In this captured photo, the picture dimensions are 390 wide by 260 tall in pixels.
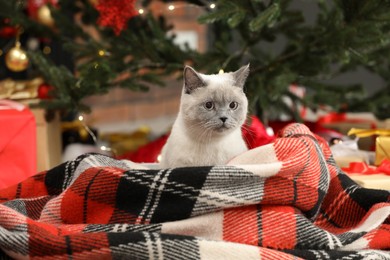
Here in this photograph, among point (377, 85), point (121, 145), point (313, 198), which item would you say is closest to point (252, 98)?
point (313, 198)

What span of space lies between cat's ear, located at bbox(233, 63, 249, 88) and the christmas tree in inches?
13.2

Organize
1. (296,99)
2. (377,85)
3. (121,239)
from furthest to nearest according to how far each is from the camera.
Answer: (377,85) < (296,99) < (121,239)

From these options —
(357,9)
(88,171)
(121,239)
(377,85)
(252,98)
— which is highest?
(377,85)

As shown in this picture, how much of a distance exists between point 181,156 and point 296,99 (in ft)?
2.70

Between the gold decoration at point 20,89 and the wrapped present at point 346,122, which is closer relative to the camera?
the gold decoration at point 20,89

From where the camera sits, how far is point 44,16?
1837 mm

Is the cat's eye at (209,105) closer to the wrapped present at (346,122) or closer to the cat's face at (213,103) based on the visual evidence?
the cat's face at (213,103)

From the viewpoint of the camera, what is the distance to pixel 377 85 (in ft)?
8.69

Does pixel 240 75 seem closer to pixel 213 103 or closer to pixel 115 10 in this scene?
pixel 213 103

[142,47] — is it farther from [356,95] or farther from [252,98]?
[356,95]

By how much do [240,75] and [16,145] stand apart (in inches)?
24.6

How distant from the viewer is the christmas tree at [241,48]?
1342 mm

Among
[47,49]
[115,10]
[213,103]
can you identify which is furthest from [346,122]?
[47,49]

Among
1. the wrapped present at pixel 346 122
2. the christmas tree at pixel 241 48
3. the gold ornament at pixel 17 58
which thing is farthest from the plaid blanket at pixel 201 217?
the gold ornament at pixel 17 58
